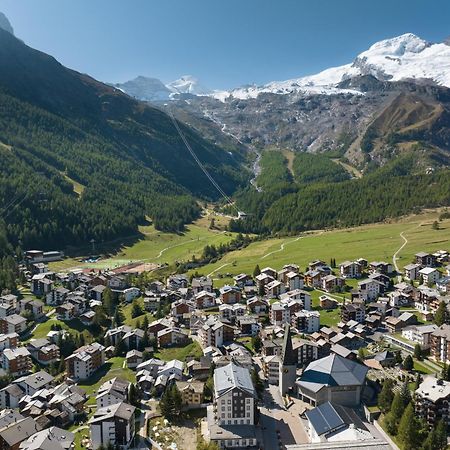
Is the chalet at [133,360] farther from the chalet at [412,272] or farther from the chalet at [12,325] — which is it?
the chalet at [412,272]

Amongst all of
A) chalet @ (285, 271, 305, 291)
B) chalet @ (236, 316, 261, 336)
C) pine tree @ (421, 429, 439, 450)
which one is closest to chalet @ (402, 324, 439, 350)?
chalet @ (236, 316, 261, 336)

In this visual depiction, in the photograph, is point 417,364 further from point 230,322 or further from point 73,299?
point 73,299

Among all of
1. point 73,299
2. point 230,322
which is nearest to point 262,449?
point 230,322

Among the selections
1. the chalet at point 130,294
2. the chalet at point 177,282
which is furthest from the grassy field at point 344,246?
the chalet at point 130,294

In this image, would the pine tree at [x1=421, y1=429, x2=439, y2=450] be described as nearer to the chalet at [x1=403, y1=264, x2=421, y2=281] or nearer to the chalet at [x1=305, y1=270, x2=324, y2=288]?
the chalet at [x1=305, y1=270, x2=324, y2=288]

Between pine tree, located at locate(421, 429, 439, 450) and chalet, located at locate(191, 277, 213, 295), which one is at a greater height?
pine tree, located at locate(421, 429, 439, 450)

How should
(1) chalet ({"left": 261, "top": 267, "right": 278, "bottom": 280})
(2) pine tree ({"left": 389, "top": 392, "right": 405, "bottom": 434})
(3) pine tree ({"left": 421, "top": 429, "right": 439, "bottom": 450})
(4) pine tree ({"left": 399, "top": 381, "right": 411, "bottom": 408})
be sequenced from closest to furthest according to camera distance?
(3) pine tree ({"left": 421, "top": 429, "right": 439, "bottom": 450}), (2) pine tree ({"left": 389, "top": 392, "right": 405, "bottom": 434}), (4) pine tree ({"left": 399, "top": 381, "right": 411, "bottom": 408}), (1) chalet ({"left": 261, "top": 267, "right": 278, "bottom": 280})
